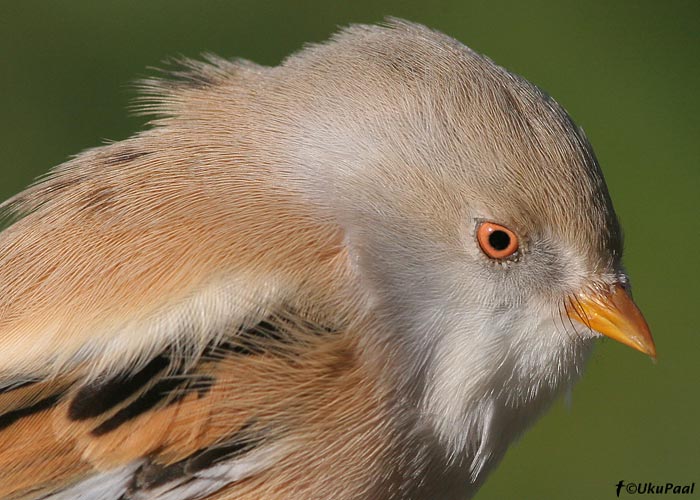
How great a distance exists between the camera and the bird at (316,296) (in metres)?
3.43

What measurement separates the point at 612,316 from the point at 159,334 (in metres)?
1.47

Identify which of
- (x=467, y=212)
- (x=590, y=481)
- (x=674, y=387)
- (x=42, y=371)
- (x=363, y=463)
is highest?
(x=467, y=212)

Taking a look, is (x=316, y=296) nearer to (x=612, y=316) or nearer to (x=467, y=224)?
(x=467, y=224)

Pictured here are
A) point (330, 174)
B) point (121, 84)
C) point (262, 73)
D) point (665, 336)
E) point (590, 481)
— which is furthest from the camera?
point (121, 84)

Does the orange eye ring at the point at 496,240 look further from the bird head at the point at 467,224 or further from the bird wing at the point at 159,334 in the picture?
the bird wing at the point at 159,334

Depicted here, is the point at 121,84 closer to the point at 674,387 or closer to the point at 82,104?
the point at 82,104

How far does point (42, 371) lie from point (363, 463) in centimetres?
105

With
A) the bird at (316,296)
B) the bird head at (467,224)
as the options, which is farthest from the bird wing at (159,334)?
the bird head at (467,224)

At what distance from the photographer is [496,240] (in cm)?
355

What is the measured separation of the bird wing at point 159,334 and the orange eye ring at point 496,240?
46 cm

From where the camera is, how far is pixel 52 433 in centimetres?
342

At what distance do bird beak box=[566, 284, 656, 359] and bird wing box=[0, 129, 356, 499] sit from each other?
31.6 inches

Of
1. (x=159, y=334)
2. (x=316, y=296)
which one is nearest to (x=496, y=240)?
(x=316, y=296)

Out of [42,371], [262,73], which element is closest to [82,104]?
[262,73]
